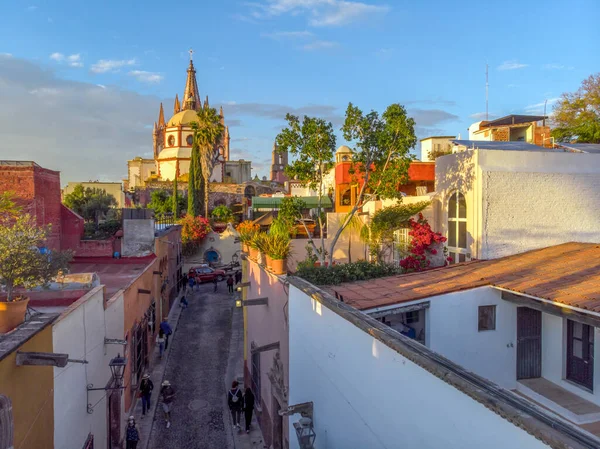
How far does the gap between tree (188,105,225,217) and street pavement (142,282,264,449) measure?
18008 millimetres

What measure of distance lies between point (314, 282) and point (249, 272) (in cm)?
630

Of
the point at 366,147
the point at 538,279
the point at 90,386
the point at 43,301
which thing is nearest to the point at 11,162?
the point at 43,301

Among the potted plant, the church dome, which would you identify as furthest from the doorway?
the church dome

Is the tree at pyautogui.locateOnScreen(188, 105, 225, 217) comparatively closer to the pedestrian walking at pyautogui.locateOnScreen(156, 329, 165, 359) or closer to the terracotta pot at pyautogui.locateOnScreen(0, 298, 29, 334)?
the pedestrian walking at pyautogui.locateOnScreen(156, 329, 165, 359)

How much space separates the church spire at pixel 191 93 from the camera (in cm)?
6669

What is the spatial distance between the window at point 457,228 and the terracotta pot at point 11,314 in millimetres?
9378

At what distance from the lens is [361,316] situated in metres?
6.05

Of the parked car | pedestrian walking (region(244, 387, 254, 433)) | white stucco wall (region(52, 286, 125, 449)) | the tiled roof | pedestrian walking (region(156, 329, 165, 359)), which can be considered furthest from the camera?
the parked car

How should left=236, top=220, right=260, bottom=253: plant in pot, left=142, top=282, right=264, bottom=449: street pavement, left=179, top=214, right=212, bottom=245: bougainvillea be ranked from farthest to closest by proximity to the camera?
left=179, top=214, right=212, bottom=245: bougainvillea < left=236, top=220, right=260, bottom=253: plant in pot < left=142, top=282, right=264, bottom=449: street pavement

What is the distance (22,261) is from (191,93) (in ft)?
212

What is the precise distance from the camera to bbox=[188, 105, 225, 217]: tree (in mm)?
39625

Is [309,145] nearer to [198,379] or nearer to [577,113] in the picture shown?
[198,379]

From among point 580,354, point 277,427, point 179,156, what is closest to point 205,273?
point 277,427

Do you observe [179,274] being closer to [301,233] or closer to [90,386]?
[301,233]
